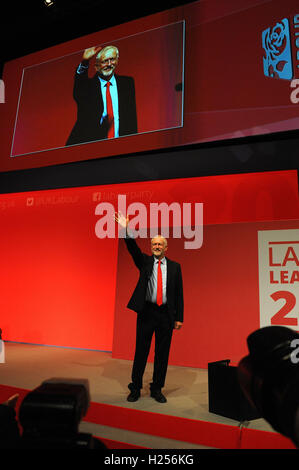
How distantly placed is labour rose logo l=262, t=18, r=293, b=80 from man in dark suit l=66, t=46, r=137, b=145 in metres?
1.50

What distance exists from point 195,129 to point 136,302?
1.97m

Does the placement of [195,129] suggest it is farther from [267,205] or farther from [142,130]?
[267,205]

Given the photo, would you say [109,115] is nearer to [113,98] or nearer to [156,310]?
[113,98]

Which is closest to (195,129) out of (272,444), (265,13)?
(265,13)

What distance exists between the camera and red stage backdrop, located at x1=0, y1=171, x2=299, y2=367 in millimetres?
3811

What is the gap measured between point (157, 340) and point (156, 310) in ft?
0.80

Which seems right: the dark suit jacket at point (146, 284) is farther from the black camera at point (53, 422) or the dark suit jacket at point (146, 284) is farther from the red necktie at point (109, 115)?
the black camera at point (53, 422)

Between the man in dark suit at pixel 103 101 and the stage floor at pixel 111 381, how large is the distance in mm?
2653

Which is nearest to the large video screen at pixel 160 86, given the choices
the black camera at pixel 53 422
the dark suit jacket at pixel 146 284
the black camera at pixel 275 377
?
the dark suit jacket at pixel 146 284

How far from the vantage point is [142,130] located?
12.6ft

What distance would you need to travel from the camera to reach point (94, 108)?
4.12 metres

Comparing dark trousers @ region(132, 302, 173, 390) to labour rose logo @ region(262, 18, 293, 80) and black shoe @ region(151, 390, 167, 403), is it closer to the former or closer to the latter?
black shoe @ region(151, 390, 167, 403)

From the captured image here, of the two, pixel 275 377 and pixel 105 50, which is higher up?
pixel 105 50

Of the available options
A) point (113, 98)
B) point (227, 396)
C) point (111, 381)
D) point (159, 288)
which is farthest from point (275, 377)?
point (113, 98)
